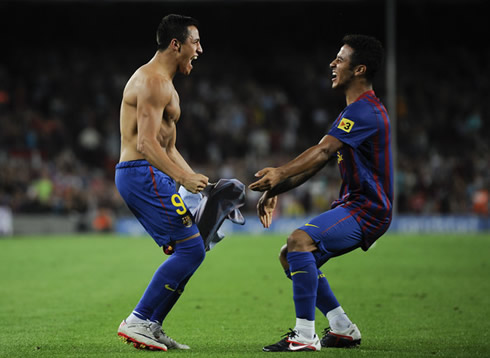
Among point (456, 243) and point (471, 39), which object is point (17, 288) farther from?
point (471, 39)

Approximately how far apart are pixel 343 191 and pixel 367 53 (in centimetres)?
119

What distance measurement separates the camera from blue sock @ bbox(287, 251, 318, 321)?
5.77 m

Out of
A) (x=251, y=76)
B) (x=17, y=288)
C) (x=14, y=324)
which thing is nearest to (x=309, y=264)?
(x=14, y=324)

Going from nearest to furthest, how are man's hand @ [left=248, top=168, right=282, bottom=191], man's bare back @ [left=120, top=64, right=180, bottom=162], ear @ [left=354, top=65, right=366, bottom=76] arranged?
1. man's hand @ [left=248, top=168, right=282, bottom=191]
2. man's bare back @ [left=120, top=64, right=180, bottom=162]
3. ear @ [left=354, top=65, right=366, bottom=76]

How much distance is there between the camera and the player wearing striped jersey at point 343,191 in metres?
5.78

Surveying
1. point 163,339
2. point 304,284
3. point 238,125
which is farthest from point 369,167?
point 238,125

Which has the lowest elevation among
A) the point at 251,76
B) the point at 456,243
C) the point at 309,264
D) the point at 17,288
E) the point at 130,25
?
the point at 456,243

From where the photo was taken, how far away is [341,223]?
19.5 feet

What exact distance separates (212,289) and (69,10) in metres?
25.7

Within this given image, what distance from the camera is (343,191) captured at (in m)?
6.28

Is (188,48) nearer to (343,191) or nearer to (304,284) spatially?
(343,191)

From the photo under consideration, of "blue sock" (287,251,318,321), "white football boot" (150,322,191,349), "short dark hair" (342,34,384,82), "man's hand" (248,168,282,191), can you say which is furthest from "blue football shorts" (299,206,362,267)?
"white football boot" (150,322,191,349)

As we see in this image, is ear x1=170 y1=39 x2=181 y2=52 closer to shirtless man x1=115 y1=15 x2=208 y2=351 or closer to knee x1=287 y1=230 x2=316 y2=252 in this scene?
shirtless man x1=115 y1=15 x2=208 y2=351

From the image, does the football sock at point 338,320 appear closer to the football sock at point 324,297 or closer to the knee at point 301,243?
the football sock at point 324,297
